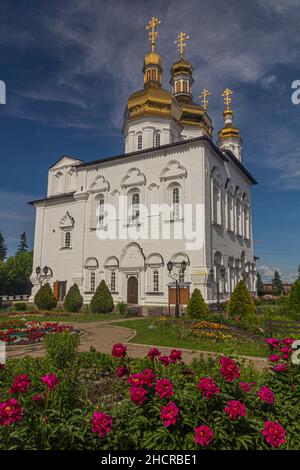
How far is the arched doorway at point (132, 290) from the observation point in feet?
75.3

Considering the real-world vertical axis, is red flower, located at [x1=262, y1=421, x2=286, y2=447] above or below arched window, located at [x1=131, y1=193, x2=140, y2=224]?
below

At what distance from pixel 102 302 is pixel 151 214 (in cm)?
703

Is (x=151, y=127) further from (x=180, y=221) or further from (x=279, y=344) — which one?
(x=279, y=344)

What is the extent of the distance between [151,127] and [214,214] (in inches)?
361

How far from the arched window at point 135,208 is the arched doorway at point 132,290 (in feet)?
14.0

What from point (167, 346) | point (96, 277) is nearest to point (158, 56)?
point (96, 277)

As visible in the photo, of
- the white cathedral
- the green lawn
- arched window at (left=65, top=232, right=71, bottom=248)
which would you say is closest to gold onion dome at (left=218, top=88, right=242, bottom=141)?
the white cathedral

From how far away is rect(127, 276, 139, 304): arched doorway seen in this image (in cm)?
2294

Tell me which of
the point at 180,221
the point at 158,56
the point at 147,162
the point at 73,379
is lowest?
the point at 73,379

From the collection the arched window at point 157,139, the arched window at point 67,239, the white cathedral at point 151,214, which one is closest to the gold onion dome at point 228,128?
the white cathedral at point 151,214

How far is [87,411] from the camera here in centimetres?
395

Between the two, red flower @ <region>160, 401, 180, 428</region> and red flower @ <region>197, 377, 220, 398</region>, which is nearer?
red flower @ <region>160, 401, 180, 428</region>

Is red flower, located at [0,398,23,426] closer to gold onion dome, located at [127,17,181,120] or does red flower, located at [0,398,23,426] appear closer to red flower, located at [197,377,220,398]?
red flower, located at [197,377,220,398]

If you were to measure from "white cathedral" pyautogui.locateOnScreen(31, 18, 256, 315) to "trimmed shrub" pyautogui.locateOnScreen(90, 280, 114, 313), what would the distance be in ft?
7.57
